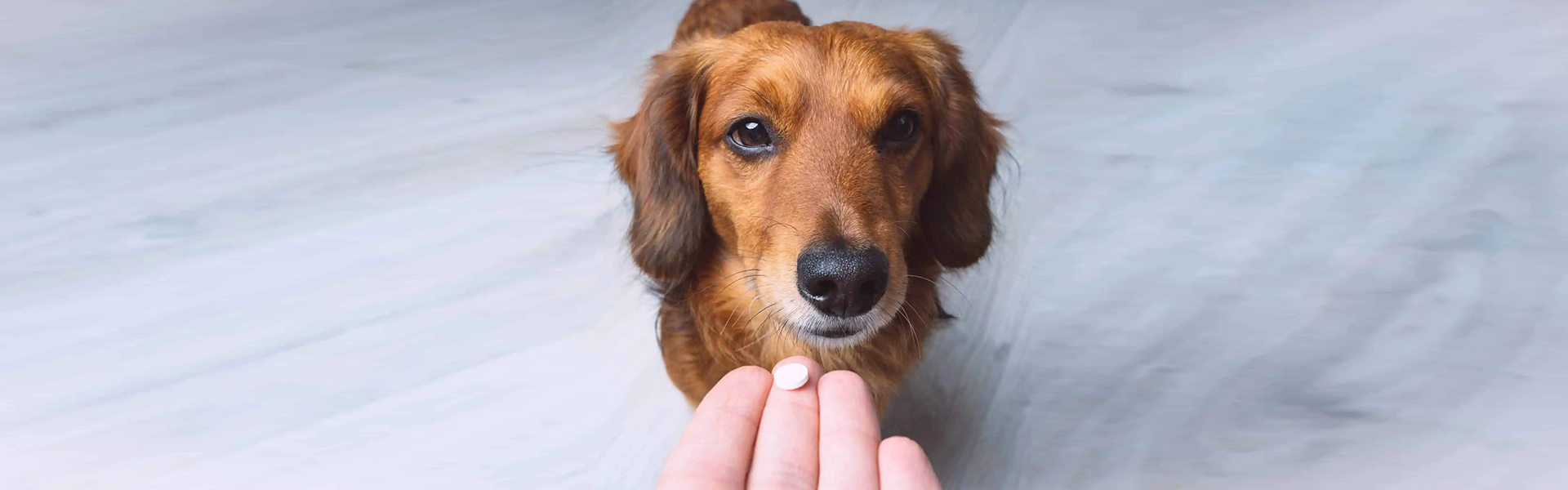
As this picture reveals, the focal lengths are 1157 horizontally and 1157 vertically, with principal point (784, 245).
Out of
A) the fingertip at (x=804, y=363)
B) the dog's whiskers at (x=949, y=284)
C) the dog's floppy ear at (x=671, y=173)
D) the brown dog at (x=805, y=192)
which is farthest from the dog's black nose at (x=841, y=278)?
the dog's floppy ear at (x=671, y=173)

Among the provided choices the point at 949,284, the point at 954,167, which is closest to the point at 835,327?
the point at 954,167

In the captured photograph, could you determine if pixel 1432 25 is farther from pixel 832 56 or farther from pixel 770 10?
pixel 832 56

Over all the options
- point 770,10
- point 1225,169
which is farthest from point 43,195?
point 1225,169

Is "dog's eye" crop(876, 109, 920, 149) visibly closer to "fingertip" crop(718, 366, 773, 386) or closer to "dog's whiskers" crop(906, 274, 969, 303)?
"dog's whiskers" crop(906, 274, 969, 303)

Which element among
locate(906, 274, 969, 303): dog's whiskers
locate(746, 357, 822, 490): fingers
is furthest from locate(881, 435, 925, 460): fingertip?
locate(906, 274, 969, 303): dog's whiskers

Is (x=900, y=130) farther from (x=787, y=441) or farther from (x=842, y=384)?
(x=787, y=441)

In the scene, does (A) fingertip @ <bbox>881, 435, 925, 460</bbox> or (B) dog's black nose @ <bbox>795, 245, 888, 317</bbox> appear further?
(B) dog's black nose @ <bbox>795, 245, 888, 317</bbox>
